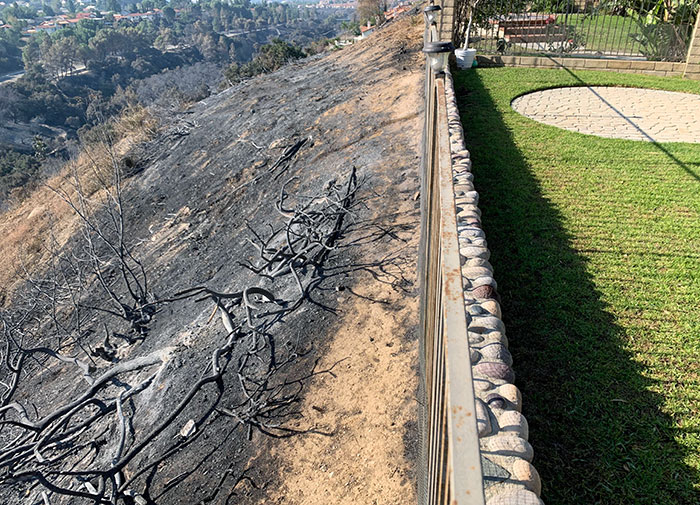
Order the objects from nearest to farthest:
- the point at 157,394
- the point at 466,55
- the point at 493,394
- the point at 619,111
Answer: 1. the point at 493,394
2. the point at 157,394
3. the point at 619,111
4. the point at 466,55

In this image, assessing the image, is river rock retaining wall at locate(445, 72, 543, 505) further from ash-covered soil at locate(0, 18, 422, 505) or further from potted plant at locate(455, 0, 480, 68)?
potted plant at locate(455, 0, 480, 68)

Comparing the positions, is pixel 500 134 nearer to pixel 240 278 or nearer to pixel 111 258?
pixel 240 278

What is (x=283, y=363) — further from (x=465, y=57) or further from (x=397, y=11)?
(x=397, y=11)

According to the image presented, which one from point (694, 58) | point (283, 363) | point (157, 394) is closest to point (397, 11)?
point (694, 58)

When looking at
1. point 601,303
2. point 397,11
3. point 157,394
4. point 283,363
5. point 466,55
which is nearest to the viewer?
point 601,303

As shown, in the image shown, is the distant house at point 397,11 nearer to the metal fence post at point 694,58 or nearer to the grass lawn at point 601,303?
the metal fence post at point 694,58

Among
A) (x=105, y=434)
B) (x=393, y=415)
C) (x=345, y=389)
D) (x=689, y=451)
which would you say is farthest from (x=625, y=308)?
(x=105, y=434)

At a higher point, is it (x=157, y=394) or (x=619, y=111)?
(x=619, y=111)
